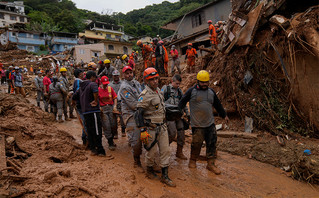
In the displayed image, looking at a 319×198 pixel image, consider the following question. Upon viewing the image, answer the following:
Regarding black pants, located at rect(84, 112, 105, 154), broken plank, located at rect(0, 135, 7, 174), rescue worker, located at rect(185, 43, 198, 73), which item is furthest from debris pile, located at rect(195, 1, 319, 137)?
broken plank, located at rect(0, 135, 7, 174)

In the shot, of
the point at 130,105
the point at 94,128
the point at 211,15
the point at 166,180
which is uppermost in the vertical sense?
the point at 211,15

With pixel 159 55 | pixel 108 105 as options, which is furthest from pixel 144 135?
pixel 159 55

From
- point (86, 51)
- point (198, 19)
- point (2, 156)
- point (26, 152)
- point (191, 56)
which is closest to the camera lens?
point (2, 156)

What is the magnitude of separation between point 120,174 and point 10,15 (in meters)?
62.9

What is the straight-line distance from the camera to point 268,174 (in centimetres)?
434

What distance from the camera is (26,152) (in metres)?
4.07

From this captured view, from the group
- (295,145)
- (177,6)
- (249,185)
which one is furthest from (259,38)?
(177,6)

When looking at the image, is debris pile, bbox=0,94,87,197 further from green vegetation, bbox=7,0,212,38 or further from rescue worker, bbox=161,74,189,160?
green vegetation, bbox=7,0,212,38

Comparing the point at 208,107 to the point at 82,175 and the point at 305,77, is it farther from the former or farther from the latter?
the point at 305,77

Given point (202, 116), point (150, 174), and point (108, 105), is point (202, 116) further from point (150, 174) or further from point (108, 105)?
point (108, 105)

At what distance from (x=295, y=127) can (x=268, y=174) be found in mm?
2448

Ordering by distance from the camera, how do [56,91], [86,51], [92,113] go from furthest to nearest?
[86,51] → [56,91] → [92,113]

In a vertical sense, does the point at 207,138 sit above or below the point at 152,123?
below

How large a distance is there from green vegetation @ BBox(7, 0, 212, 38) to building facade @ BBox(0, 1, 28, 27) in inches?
85.0
